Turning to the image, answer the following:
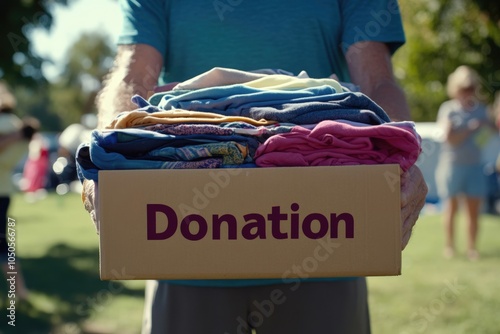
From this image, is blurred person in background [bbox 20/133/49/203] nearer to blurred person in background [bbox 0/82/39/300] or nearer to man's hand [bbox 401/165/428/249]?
blurred person in background [bbox 0/82/39/300]

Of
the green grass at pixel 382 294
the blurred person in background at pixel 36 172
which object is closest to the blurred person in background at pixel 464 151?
the green grass at pixel 382 294

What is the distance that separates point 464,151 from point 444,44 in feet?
29.8

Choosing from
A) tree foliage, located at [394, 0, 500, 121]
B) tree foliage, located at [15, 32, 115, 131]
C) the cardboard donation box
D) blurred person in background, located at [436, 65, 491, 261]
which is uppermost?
the cardboard donation box

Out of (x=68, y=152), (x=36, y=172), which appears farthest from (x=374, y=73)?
(x=36, y=172)

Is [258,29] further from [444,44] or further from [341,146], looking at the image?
[444,44]

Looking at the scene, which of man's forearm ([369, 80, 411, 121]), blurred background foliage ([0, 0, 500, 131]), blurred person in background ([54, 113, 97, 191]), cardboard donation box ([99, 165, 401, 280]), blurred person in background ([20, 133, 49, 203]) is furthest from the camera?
blurred person in background ([20, 133, 49, 203])

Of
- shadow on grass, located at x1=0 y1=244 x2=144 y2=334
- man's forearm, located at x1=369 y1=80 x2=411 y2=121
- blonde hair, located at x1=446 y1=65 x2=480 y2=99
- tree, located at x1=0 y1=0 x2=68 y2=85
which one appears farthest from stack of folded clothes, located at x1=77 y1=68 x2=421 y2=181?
tree, located at x1=0 y1=0 x2=68 y2=85

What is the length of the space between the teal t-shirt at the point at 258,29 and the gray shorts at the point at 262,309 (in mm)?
39

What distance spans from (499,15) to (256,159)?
10.4 metres

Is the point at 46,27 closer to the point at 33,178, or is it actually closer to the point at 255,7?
the point at 255,7

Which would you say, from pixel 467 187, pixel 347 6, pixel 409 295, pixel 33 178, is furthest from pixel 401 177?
pixel 33 178

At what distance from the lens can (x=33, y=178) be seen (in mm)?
20172

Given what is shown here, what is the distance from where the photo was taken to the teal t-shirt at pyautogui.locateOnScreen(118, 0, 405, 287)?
215 cm

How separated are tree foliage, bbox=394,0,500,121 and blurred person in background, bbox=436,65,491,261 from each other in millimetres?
6406
